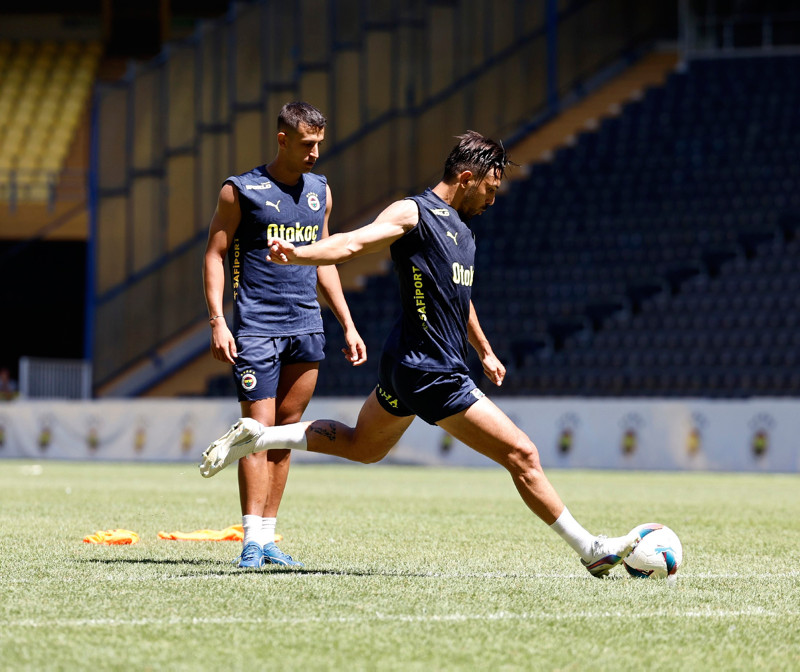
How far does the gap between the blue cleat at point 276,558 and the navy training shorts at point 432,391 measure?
1023mm

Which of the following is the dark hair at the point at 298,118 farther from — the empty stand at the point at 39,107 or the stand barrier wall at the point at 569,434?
the empty stand at the point at 39,107

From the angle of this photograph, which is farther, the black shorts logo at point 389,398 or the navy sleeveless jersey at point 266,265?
the navy sleeveless jersey at point 266,265

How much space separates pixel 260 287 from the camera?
265 inches

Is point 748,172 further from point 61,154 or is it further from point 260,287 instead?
point 260,287

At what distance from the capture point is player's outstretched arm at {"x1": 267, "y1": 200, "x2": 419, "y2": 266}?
550 cm

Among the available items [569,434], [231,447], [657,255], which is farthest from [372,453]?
[657,255]

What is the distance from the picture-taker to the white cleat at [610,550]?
19.7 feet

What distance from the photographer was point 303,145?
666cm

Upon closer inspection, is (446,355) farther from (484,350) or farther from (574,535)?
(574,535)

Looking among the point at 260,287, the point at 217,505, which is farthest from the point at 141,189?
the point at 260,287

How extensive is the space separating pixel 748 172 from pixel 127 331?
41.5 ft

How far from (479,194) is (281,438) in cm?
144

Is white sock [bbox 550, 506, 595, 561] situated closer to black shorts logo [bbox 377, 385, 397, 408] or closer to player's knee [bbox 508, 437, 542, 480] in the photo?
player's knee [bbox 508, 437, 542, 480]

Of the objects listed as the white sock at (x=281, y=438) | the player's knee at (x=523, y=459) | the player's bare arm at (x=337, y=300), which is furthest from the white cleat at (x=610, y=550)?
the player's bare arm at (x=337, y=300)
